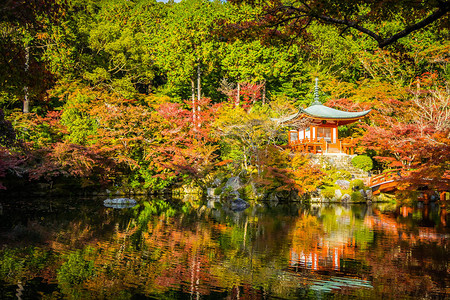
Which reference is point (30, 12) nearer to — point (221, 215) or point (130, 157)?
point (221, 215)

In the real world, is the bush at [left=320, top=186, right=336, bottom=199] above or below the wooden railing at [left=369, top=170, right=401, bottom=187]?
below

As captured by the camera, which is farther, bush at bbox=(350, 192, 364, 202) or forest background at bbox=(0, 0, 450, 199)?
bush at bbox=(350, 192, 364, 202)

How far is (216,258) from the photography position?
257 inches

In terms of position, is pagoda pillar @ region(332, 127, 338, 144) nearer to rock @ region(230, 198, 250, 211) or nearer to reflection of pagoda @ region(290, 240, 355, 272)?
rock @ region(230, 198, 250, 211)

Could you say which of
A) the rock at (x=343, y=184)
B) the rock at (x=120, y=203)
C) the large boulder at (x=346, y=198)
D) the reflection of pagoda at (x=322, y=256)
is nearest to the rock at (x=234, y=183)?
the rock at (x=343, y=184)

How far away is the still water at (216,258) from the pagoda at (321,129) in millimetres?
10210

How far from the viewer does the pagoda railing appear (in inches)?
853

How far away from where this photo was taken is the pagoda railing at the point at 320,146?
71.1 ft

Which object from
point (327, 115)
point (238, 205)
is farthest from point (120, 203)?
point (327, 115)

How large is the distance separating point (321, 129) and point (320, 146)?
43.4 inches

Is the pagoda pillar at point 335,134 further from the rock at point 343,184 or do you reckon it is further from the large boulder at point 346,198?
the large boulder at point 346,198

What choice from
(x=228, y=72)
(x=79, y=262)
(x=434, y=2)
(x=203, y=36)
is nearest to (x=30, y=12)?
(x=79, y=262)

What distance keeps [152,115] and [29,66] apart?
13272mm

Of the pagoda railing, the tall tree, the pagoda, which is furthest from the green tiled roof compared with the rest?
the tall tree
